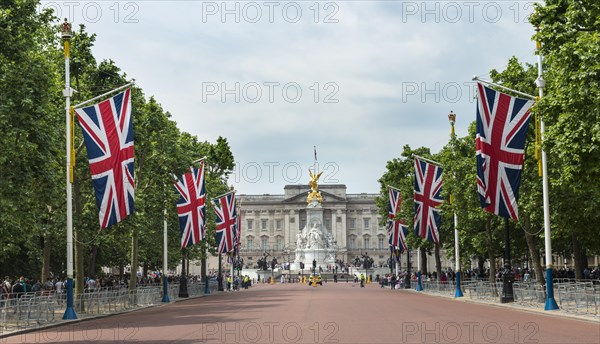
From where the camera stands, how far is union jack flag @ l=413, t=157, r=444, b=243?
54781mm

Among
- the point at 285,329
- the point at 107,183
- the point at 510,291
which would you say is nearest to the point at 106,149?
the point at 107,183

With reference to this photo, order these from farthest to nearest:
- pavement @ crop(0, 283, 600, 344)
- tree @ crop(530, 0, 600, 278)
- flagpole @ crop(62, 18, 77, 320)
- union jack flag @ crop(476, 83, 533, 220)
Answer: flagpole @ crop(62, 18, 77, 320) < union jack flag @ crop(476, 83, 533, 220) < tree @ crop(530, 0, 600, 278) < pavement @ crop(0, 283, 600, 344)

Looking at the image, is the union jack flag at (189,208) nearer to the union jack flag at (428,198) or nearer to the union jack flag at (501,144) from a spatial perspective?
the union jack flag at (428,198)

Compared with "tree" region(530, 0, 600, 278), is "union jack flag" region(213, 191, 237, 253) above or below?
below

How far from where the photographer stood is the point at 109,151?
33.9 metres

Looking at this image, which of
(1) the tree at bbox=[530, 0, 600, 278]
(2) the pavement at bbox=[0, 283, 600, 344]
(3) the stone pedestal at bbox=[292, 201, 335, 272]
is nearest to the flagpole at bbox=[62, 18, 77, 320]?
(2) the pavement at bbox=[0, 283, 600, 344]

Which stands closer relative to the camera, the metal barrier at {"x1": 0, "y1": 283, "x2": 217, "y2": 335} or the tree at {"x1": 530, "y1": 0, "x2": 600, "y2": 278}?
the tree at {"x1": 530, "y1": 0, "x2": 600, "y2": 278}

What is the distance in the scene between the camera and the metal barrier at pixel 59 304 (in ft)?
102

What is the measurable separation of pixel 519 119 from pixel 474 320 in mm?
8541

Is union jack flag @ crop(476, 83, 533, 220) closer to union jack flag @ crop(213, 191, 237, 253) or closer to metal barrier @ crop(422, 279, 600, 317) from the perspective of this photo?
metal barrier @ crop(422, 279, 600, 317)

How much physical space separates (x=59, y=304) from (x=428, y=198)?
80.9ft

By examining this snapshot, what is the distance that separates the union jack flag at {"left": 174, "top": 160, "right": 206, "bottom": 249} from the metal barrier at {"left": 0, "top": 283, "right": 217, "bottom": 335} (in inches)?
164

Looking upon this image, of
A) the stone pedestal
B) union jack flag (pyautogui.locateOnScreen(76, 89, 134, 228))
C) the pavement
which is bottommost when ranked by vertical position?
the pavement

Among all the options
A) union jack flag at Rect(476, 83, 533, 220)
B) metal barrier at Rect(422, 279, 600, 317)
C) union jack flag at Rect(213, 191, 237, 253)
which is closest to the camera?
metal barrier at Rect(422, 279, 600, 317)
